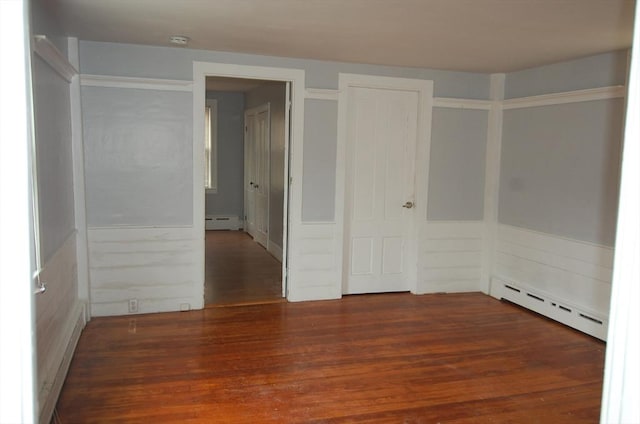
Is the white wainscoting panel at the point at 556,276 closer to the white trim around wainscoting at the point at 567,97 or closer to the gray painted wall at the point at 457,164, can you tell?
the gray painted wall at the point at 457,164

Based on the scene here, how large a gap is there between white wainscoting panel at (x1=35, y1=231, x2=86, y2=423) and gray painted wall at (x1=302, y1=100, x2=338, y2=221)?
2164 millimetres

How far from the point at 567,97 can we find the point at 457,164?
128 cm

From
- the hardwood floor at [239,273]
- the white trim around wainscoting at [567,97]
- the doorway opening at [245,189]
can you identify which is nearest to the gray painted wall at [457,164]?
the white trim around wainscoting at [567,97]

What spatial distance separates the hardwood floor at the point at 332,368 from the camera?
294 centimetres

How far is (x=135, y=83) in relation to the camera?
438cm

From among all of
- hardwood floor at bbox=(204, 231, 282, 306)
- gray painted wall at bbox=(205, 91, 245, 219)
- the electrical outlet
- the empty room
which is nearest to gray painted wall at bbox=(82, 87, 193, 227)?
the empty room

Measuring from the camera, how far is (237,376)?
132 inches

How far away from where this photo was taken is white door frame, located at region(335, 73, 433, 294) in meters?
5.02

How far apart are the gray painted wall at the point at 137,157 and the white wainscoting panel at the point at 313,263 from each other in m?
1.10

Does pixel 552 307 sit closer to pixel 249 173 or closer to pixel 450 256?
pixel 450 256

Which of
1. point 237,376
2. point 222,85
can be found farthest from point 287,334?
point 222,85

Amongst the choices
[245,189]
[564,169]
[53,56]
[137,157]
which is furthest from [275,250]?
[53,56]

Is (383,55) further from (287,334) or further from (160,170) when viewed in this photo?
(287,334)

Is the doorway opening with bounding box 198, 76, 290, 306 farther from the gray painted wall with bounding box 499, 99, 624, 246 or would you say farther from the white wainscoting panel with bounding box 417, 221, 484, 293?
the gray painted wall with bounding box 499, 99, 624, 246
